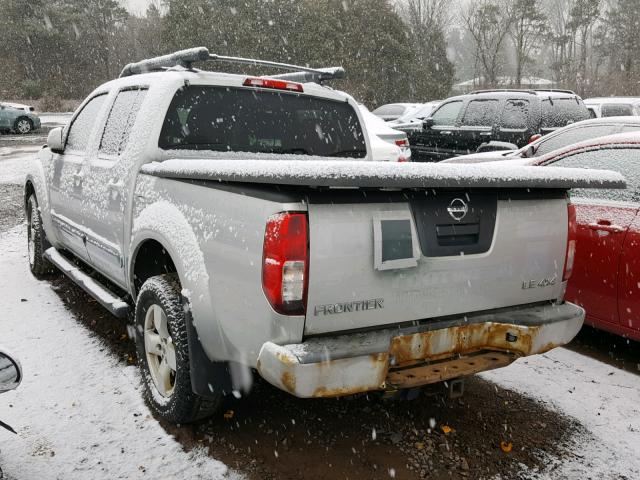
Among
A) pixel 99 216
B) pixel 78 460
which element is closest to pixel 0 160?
pixel 99 216

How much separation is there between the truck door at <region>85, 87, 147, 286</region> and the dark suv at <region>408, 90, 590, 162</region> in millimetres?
8144

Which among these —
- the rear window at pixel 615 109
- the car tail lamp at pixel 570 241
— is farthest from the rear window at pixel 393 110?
the car tail lamp at pixel 570 241

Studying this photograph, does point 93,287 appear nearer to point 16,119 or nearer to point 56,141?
point 56,141

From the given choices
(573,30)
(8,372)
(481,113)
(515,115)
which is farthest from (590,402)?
(573,30)

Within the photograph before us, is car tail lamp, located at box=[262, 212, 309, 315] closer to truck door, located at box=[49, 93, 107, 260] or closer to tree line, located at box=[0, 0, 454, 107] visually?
truck door, located at box=[49, 93, 107, 260]

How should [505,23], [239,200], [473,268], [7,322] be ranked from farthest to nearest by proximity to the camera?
[505,23] → [7,322] → [473,268] → [239,200]

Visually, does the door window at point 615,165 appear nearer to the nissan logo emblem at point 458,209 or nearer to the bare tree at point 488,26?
the nissan logo emblem at point 458,209

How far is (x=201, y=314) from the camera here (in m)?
2.87

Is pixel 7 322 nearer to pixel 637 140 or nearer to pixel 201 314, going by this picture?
pixel 201 314

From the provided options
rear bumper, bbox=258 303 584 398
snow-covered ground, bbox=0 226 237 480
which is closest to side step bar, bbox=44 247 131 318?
snow-covered ground, bbox=0 226 237 480

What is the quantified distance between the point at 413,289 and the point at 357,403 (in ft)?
4.17

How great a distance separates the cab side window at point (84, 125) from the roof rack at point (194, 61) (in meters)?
0.34

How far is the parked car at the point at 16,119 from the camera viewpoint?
2436cm

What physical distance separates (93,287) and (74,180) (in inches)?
38.3
